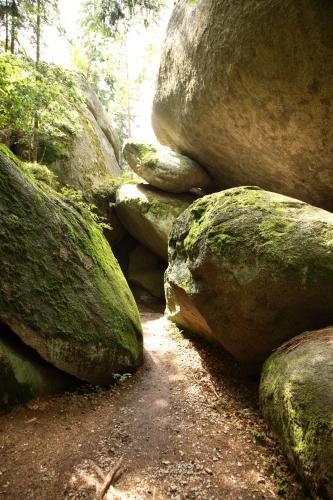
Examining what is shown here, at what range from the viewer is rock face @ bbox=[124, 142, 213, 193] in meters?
12.6

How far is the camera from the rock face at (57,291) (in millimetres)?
4910

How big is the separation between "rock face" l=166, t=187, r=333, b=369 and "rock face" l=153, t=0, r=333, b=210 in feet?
9.11

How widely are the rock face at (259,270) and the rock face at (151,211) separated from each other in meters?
6.01

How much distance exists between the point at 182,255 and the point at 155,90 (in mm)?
9196

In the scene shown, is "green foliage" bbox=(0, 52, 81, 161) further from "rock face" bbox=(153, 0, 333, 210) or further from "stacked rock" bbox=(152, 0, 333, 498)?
"stacked rock" bbox=(152, 0, 333, 498)

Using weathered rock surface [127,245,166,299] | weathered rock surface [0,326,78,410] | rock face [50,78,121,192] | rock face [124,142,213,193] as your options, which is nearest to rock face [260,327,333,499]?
weathered rock surface [0,326,78,410]

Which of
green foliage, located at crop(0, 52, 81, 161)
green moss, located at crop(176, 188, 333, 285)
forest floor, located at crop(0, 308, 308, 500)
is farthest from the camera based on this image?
green foliage, located at crop(0, 52, 81, 161)

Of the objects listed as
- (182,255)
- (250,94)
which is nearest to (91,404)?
(182,255)

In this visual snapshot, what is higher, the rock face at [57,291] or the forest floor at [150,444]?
the rock face at [57,291]

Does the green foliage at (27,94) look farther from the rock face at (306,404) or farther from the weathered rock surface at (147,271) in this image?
the weathered rock surface at (147,271)

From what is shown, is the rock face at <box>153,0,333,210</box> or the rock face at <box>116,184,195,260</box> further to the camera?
the rock face at <box>116,184,195,260</box>

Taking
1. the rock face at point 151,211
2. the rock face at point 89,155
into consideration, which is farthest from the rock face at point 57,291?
the rock face at point 89,155

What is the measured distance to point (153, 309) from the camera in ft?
44.8

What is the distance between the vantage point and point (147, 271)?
14930 mm
